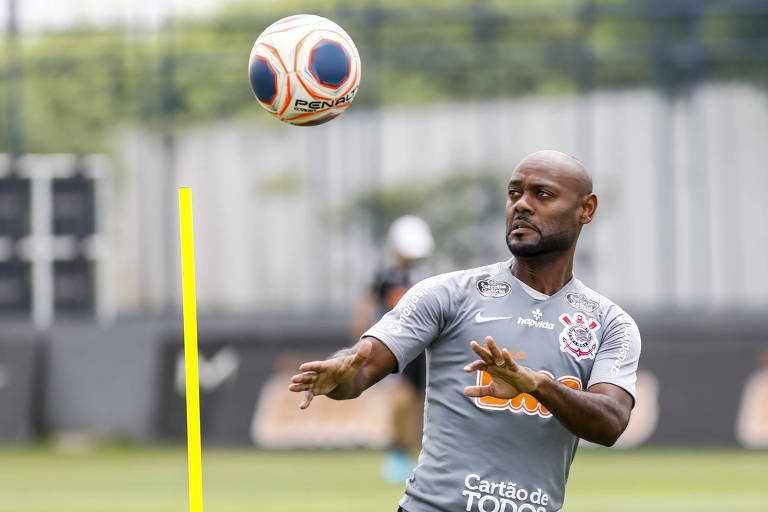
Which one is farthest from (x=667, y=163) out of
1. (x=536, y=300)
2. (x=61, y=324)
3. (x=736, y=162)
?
(x=536, y=300)

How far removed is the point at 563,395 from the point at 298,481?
8996 millimetres

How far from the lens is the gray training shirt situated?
4.82 meters

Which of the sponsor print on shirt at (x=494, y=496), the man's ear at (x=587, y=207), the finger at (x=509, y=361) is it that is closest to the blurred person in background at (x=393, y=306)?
the man's ear at (x=587, y=207)

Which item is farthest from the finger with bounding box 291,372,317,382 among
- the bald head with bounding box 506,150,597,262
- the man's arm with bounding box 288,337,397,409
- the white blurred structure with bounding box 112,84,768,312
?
the white blurred structure with bounding box 112,84,768,312

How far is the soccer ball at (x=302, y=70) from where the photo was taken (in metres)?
5.54

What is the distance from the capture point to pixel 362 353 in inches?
184

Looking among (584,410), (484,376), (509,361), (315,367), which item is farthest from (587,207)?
(315,367)

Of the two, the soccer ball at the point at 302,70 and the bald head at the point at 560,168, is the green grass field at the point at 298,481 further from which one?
the bald head at the point at 560,168

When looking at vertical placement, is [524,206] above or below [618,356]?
above

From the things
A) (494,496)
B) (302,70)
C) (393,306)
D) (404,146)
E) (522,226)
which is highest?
(302,70)

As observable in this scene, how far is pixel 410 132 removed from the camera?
68.3 feet

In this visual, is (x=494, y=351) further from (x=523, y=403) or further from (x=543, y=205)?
(x=543, y=205)

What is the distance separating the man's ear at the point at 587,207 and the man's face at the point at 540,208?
0.24 feet

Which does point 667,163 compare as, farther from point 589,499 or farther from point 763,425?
point 589,499
